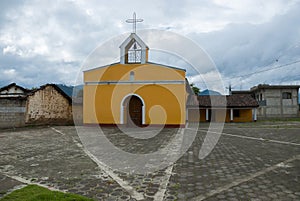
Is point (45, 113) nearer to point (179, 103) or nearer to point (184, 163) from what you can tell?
point (179, 103)

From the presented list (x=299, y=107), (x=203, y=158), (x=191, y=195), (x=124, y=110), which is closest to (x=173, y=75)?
(x=124, y=110)

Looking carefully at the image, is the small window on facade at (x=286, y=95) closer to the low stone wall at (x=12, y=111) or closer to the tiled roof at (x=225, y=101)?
the tiled roof at (x=225, y=101)

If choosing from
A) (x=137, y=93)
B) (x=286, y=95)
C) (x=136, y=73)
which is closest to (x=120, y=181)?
(x=137, y=93)

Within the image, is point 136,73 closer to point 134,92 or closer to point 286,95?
point 134,92

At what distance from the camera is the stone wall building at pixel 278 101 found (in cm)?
2944

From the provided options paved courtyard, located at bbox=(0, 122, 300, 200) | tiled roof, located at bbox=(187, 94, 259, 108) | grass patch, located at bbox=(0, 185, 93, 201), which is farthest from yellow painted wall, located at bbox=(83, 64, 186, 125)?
grass patch, located at bbox=(0, 185, 93, 201)

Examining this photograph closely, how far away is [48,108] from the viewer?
14.9m

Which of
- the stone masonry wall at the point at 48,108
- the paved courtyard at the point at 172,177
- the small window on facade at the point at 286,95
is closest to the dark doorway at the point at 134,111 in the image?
the stone masonry wall at the point at 48,108

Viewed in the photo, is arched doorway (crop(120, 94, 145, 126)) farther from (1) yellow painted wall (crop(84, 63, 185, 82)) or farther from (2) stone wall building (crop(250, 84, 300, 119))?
(2) stone wall building (crop(250, 84, 300, 119))

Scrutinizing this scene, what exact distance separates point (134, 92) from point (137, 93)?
8.0 inches

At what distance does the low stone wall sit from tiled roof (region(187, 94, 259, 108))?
50.9 feet

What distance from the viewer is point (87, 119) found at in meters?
14.4

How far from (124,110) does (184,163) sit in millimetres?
9645

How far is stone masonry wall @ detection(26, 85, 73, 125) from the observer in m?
13.7
